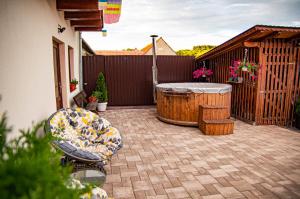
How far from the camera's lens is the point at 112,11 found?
Result: 6.21 metres

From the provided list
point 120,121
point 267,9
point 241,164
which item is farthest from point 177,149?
point 267,9

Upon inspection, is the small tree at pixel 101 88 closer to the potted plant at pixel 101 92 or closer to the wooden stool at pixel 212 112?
the potted plant at pixel 101 92

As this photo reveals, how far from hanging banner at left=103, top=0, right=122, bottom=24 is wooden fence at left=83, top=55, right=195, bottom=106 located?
2820 millimetres

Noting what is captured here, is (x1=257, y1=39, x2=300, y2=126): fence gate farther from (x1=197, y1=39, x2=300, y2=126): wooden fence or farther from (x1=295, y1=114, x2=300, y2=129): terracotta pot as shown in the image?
(x1=295, y1=114, x2=300, y2=129): terracotta pot

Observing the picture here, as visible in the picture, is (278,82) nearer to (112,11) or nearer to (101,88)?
(112,11)

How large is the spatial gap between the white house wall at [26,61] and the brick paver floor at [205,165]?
1.51 metres

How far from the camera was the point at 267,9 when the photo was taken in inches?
379

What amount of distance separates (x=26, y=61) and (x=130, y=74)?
272 inches

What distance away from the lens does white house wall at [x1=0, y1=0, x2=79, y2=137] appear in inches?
81.4

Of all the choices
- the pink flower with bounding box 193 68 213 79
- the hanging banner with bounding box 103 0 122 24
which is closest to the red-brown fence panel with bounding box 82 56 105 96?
the hanging banner with bounding box 103 0 122 24

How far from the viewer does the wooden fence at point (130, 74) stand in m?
9.26

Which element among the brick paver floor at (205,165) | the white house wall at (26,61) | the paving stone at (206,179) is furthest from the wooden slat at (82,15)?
the paving stone at (206,179)

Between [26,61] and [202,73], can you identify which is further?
[202,73]

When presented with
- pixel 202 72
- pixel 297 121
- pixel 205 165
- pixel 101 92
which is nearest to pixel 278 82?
pixel 297 121
